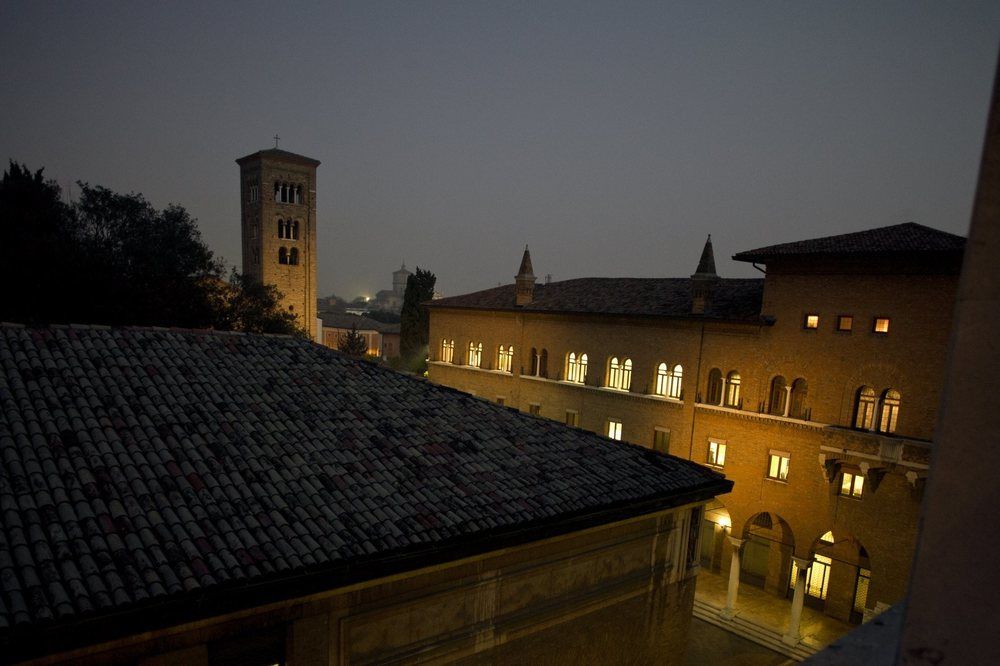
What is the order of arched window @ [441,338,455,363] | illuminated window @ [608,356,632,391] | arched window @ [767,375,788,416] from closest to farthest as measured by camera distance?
arched window @ [767,375,788,416] < illuminated window @ [608,356,632,391] < arched window @ [441,338,455,363]

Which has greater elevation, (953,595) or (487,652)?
(953,595)

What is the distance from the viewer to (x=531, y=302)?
29.1m

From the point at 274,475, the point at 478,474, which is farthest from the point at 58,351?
the point at 478,474

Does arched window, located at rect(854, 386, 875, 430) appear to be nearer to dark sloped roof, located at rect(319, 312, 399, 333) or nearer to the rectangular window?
the rectangular window

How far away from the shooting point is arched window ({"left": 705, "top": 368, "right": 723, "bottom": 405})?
20672 mm

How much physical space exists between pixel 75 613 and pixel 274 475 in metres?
2.81

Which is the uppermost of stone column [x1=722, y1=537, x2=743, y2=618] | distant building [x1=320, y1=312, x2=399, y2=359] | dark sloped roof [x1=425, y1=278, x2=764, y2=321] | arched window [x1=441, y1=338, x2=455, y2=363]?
dark sloped roof [x1=425, y1=278, x2=764, y2=321]

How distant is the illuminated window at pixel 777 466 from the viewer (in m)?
18.9

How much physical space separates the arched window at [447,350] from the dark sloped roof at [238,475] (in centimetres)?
2066

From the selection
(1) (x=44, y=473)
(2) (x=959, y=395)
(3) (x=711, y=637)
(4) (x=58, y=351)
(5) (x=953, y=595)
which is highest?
(2) (x=959, y=395)

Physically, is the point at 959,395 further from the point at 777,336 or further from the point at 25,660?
the point at 777,336

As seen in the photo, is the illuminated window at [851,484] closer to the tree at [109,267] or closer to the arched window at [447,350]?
the arched window at [447,350]

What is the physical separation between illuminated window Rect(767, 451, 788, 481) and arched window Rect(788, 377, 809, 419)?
1407 mm

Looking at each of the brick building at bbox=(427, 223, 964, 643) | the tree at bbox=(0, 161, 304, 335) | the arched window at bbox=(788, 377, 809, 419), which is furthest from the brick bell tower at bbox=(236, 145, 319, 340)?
the arched window at bbox=(788, 377, 809, 419)
